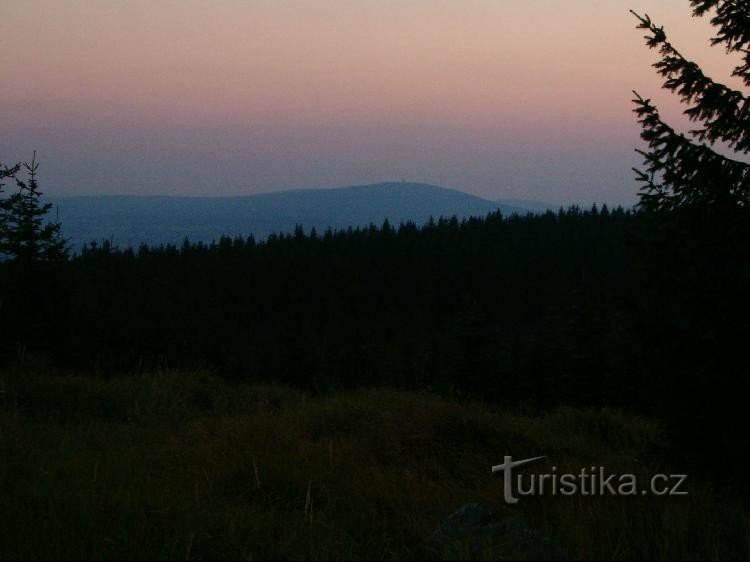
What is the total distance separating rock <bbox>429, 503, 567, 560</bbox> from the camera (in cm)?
321

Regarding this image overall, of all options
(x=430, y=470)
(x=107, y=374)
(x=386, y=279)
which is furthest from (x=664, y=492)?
(x=386, y=279)

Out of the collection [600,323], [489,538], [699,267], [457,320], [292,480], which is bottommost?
[457,320]

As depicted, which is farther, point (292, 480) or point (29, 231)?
point (29, 231)

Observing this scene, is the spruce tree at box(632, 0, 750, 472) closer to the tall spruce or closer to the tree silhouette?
the tree silhouette

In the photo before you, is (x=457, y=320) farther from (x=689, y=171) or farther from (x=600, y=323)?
(x=689, y=171)

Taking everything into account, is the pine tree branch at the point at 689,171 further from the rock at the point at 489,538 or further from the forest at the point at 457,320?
the rock at the point at 489,538

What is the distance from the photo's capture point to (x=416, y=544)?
3.63 metres

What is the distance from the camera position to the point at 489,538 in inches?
130

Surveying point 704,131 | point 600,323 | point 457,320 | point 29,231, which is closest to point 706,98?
point 704,131

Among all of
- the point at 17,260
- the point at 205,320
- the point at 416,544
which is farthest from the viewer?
the point at 205,320

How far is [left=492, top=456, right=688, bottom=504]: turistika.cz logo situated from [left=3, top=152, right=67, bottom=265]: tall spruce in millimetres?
17270

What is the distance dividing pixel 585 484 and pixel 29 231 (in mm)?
18040

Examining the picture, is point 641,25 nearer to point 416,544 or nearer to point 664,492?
point 664,492

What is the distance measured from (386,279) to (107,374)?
100959mm
